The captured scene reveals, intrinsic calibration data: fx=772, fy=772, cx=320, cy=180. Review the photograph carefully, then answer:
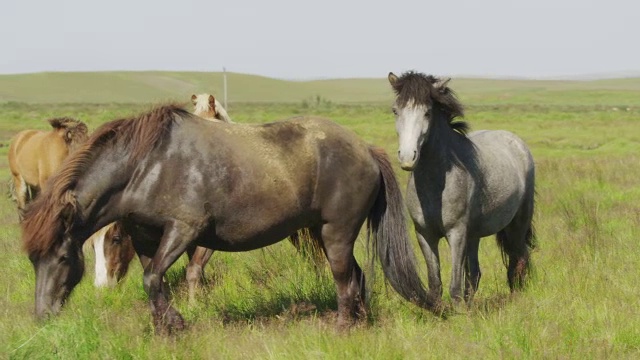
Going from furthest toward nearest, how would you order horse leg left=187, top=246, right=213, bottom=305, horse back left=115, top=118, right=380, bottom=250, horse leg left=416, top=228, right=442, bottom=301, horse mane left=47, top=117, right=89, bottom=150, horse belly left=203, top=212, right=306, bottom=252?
horse mane left=47, top=117, right=89, bottom=150
horse leg left=187, top=246, right=213, bottom=305
horse leg left=416, top=228, right=442, bottom=301
horse belly left=203, top=212, right=306, bottom=252
horse back left=115, top=118, right=380, bottom=250

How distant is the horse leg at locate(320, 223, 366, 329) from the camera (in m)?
5.86

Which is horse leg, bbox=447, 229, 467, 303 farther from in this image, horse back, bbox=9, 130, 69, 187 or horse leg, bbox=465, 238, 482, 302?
horse back, bbox=9, 130, 69, 187

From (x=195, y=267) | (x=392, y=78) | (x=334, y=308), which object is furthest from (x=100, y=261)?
(x=392, y=78)

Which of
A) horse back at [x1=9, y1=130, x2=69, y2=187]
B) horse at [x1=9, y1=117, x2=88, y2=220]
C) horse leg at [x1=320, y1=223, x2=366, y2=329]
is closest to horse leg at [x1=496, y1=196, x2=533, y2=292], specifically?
horse leg at [x1=320, y1=223, x2=366, y2=329]

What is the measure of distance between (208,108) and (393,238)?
2.69 meters

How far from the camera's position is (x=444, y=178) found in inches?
241

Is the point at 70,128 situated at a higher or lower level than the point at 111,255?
higher

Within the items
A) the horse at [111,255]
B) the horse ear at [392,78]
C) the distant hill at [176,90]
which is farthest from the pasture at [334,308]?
the distant hill at [176,90]

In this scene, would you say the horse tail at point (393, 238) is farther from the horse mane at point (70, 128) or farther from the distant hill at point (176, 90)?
the distant hill at point (176, 90)

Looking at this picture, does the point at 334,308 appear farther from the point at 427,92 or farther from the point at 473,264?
the point at 427,92

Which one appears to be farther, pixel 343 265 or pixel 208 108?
pixel 208 108

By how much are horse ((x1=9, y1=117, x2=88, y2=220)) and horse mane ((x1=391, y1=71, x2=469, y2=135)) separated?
187 inches

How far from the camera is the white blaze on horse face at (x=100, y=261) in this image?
24.1ft

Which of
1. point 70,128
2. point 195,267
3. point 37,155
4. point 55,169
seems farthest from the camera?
point 37,155
